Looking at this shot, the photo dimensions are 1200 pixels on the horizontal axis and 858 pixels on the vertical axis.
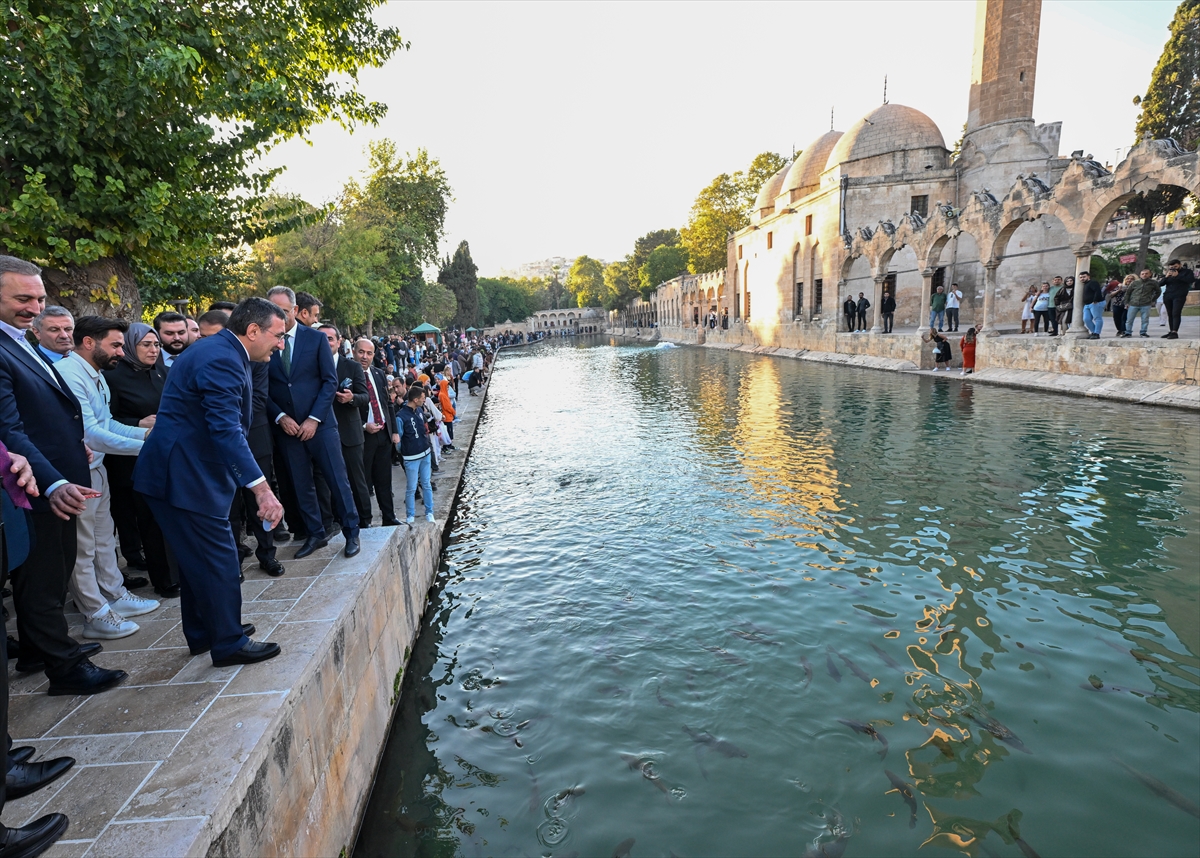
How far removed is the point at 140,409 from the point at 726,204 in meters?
60.5

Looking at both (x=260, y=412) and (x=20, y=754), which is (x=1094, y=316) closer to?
(x=260, y=412)

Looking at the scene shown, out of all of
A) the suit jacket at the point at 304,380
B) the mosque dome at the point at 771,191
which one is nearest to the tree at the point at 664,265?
the mosque dome at the point at 771,191

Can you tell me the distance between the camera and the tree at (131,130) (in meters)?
5.73

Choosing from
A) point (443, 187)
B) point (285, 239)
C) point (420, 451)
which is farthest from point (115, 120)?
point (443, 187)

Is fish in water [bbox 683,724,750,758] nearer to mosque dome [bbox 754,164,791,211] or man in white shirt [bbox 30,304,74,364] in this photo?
man in white shirt [bbox 30,304,74,364]

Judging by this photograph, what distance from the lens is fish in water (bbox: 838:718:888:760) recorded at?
3816 mm

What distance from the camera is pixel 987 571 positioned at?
19.9 feet

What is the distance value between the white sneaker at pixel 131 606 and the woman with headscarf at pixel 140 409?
0.27 m

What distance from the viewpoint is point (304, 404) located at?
16.1ft

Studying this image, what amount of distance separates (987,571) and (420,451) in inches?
238

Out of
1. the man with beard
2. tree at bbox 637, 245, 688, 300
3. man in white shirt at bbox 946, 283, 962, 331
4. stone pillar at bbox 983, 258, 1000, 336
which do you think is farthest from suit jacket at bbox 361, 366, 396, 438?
tree at bbox 637, 245, 688, 300

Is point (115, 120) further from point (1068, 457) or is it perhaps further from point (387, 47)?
point (1068, 457)

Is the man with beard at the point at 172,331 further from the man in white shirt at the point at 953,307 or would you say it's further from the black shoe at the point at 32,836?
the man in white shirt at the point at 953,307

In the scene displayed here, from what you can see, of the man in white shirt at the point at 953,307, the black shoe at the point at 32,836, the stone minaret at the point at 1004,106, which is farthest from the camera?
the stone minaret at the point at 1004,106
